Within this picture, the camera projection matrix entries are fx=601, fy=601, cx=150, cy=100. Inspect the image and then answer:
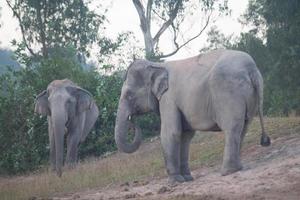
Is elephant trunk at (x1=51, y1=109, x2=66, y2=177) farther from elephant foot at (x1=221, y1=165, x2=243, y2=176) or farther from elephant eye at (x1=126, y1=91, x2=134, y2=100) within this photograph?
elephant foot at (x1=221, y1=165, x2=243, y2=176)

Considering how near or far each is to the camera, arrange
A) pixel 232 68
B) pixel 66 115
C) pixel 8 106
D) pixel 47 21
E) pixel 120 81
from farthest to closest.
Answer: pixel 47 21
pixel 120 81
pixel 8 106
pixel 66 115
pixel 232 68

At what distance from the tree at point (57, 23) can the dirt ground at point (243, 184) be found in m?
20.2

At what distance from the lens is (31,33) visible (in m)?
31.4

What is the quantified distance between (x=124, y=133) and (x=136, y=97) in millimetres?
705

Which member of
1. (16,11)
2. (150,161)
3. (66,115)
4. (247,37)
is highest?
(16,11)

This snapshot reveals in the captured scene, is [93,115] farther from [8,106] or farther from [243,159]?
[243,159]

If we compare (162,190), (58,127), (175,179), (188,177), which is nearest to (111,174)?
(58,127)

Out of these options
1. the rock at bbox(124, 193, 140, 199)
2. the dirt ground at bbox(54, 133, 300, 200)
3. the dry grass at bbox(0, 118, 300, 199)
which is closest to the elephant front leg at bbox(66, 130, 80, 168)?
the dry grass at bbox(0, 118, 300, 199)

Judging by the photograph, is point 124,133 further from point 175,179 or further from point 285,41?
point 285,41

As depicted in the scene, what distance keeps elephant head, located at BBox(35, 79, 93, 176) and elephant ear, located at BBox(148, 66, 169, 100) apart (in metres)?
4.43

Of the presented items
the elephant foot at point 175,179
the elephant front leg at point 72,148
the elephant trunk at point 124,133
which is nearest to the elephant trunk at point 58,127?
the elephant front leg at point 72,148

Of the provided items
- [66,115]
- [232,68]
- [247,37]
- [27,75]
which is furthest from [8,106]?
[247,37]

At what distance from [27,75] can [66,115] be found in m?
4.99

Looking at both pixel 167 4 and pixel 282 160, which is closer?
pixel 282 160
